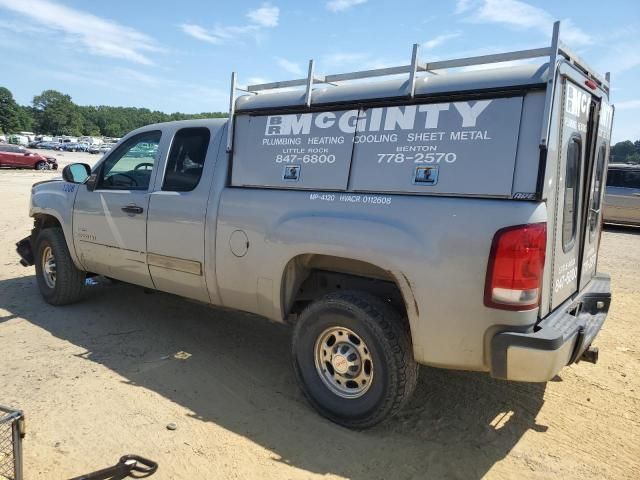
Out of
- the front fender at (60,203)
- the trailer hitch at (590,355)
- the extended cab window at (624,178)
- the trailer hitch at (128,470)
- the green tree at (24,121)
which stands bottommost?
the trailer hitch at (128,470)

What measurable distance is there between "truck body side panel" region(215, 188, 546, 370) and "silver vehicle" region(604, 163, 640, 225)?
12.9 metres

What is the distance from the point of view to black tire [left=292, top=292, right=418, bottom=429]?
316 centimetres

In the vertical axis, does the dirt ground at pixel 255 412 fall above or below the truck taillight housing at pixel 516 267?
below

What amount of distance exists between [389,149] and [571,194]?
1260mm

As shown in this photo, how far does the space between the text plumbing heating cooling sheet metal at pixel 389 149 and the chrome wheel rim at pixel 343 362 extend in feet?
3.20

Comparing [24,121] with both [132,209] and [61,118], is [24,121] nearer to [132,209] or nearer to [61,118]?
[61,118]

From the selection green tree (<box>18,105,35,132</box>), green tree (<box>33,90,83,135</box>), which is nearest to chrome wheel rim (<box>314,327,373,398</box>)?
green tree (<box>18,105,35,132</box>)

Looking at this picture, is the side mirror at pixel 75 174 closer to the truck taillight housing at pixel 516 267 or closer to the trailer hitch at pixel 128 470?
the trailer hitch at pixel 128 470

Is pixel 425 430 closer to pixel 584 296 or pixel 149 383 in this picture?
pixel 584 296

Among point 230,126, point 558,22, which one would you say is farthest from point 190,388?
point 558,22

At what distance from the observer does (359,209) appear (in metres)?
3.24

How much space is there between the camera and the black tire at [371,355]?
10.4ft

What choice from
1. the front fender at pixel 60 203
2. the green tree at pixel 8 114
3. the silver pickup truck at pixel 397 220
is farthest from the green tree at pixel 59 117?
the silver pickup truck at pixel 397 220

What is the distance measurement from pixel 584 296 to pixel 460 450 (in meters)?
1.47
